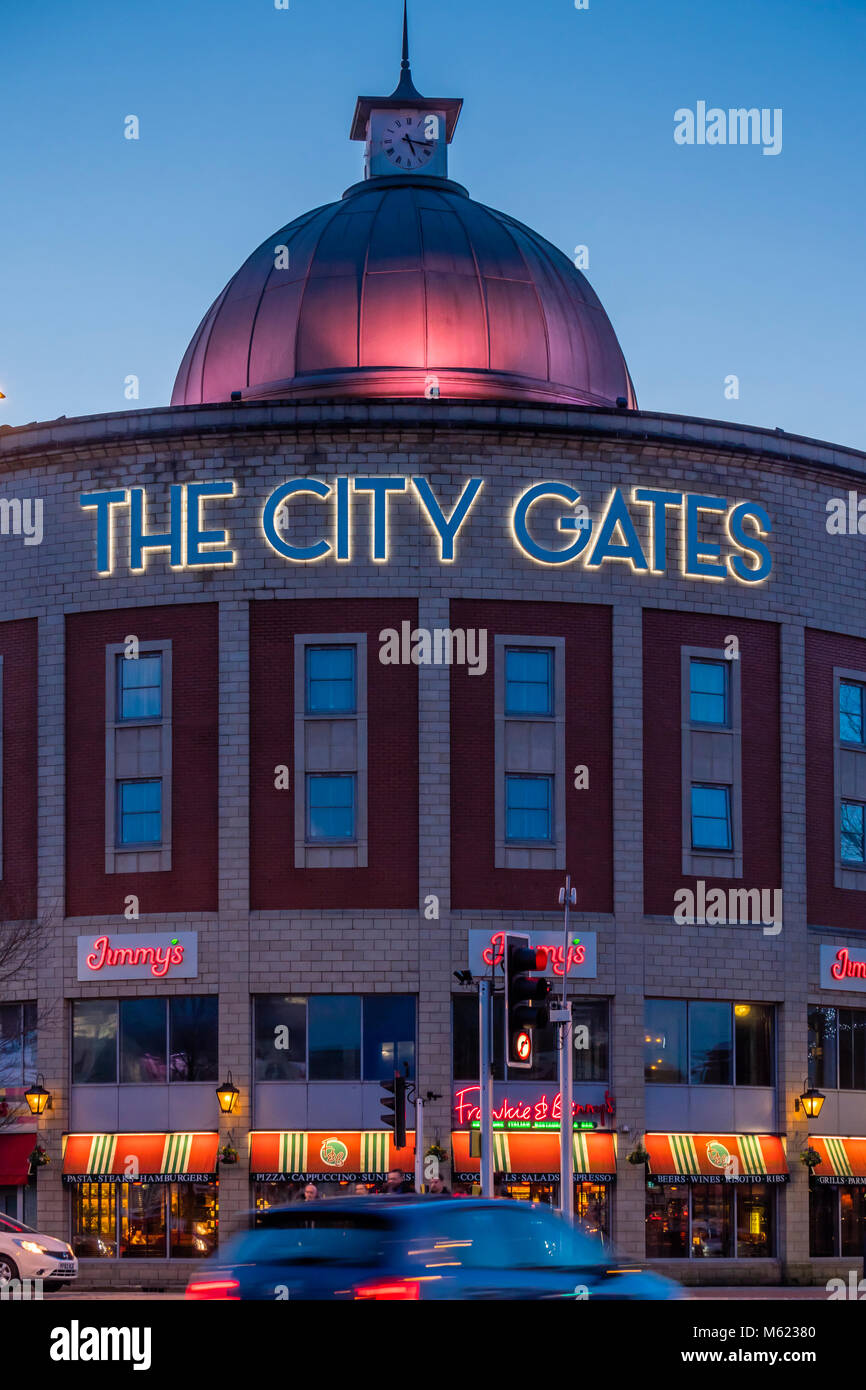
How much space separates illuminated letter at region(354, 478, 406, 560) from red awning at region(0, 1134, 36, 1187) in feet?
52.1

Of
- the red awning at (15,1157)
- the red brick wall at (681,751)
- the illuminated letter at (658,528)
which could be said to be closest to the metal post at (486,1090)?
the red brick wall at (681,751)

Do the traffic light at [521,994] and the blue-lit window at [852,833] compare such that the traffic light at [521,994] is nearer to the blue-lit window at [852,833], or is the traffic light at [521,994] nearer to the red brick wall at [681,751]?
the red brick wall at [681,751]

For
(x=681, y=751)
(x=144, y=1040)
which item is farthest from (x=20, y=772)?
(x=681, y=751)

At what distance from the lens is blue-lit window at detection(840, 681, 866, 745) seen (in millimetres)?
52000

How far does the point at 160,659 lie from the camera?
1921 inches

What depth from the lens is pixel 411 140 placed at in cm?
6147

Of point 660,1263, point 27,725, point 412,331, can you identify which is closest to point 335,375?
point 412,331

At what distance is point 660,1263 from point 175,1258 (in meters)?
10.9

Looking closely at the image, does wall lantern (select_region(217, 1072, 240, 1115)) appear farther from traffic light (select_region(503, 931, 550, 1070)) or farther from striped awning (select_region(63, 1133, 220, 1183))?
traffic light (select_region(503, 931, 550, 1070))

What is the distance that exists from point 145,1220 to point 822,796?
1923 centimetres

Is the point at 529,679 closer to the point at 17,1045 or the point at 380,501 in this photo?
the point at 380,501

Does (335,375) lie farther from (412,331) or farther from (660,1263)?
(660,1263)

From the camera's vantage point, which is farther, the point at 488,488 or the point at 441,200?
→ the point at 441,200

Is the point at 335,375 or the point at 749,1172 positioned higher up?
the point at 335,375
